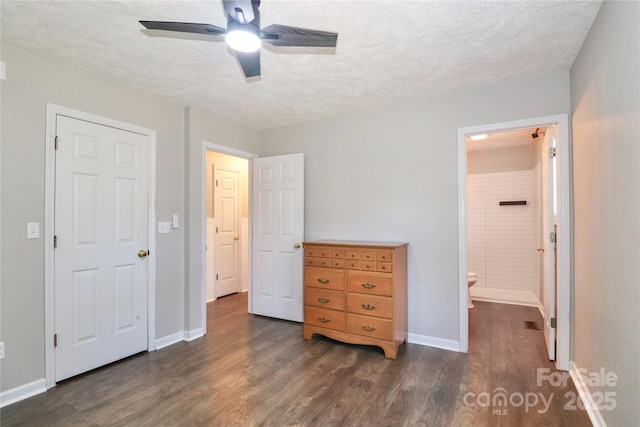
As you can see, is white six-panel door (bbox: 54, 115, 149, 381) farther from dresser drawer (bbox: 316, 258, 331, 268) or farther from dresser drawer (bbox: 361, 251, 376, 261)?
dresser drawer (bbox: 361, 251, 376, 261)

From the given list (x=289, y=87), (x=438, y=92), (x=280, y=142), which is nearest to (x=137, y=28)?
(x=289, y=87)

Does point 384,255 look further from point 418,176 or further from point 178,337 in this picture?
point 178,337

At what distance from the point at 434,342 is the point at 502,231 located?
111 inches

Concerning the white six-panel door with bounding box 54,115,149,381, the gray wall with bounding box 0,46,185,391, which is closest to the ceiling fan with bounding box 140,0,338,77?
the gray wall with bounding box 0,46,185,391

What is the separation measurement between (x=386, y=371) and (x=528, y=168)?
3993 millimetres

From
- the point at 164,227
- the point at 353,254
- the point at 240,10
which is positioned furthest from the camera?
the point at 164,227

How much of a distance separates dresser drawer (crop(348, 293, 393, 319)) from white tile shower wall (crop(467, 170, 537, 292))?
304 cm

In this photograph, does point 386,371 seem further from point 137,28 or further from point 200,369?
point 137,28

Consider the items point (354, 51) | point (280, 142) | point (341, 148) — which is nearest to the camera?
point (354, 51)

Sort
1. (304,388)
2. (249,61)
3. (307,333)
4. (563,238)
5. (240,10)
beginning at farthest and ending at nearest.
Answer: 1. (307,333)
2. (563,238)
3. (304,388)
4. (249,61)
5. (240,10)

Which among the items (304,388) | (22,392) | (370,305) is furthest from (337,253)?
(22,392)

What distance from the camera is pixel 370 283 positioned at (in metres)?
2.83

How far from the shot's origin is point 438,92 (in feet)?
9.61

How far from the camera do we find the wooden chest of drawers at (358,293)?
275 cm
